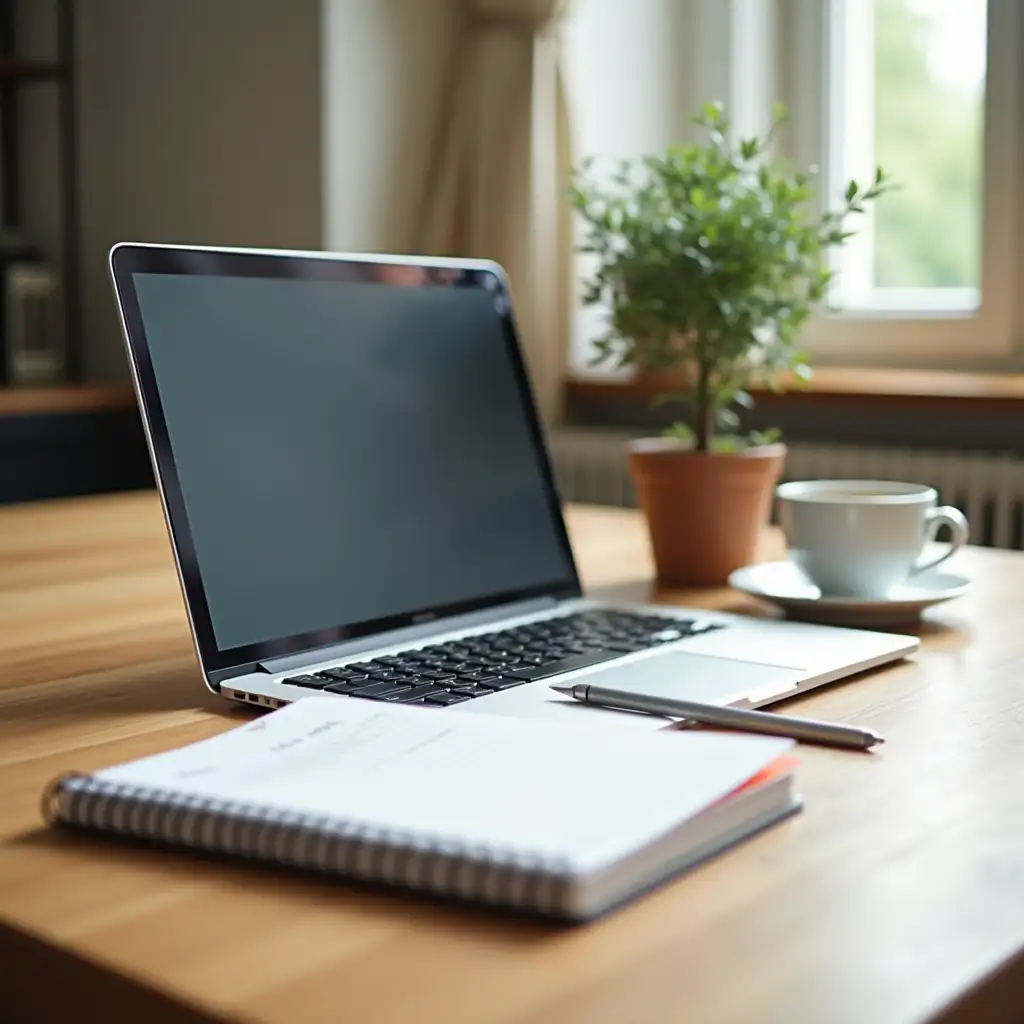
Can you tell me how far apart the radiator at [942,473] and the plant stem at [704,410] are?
0.59m

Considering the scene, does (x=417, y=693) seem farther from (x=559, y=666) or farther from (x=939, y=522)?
(x=939, y=522)

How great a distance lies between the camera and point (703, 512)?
126cm

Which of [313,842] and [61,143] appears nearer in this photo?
[313,842]

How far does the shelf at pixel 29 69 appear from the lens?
2.81 meters

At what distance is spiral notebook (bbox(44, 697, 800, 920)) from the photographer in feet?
1.74

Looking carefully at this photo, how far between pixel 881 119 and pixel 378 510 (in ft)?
5.78

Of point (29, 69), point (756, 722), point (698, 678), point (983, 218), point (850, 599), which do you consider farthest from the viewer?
point (29, 69)

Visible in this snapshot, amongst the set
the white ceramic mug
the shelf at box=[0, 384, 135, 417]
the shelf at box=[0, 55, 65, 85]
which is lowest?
the white ceramic mug

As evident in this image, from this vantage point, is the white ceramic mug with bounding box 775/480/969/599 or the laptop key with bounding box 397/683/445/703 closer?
the laptop key with bounding box 397/683/445/703

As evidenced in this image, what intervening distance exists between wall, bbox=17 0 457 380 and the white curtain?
9 cm

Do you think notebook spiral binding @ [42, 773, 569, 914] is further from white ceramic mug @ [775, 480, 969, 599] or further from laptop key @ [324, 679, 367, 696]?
white ceramic mug @ [775, 480, 969, 599]

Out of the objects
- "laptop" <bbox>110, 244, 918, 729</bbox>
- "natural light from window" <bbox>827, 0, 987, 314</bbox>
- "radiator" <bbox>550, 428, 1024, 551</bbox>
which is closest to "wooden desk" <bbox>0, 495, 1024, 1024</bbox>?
"laptop" <bbox>110, 244, 918, 729</bbox>

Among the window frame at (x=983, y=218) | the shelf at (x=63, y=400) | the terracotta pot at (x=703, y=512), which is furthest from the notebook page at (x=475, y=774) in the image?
the shelf at (x=63, y=400)

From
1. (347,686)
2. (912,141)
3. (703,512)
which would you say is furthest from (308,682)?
(912,141)
